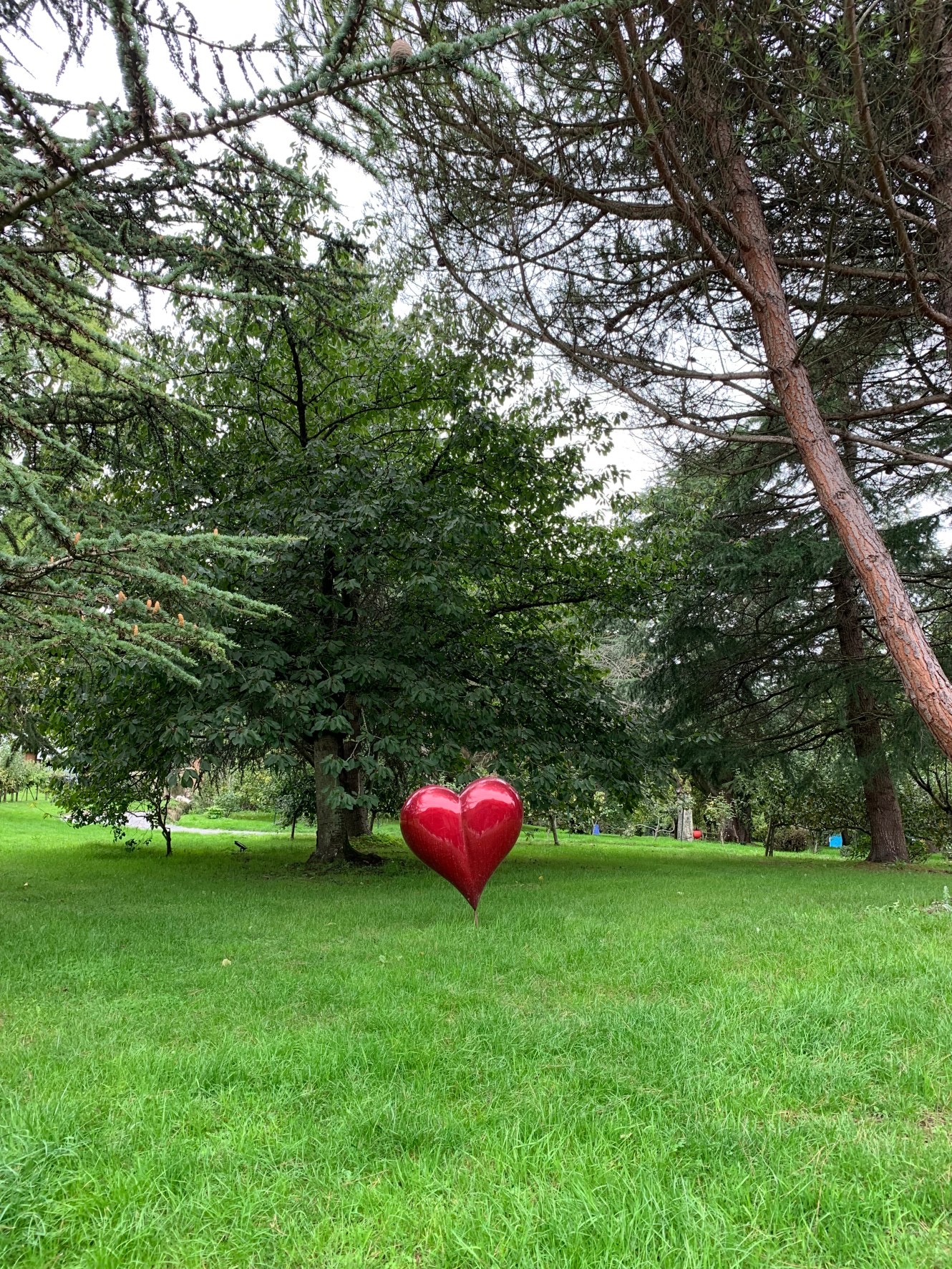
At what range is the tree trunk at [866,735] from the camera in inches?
460

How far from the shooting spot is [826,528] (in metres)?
12.0

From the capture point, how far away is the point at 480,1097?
111 inches

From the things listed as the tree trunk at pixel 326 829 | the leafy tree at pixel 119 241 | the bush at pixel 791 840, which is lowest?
the bush at pixel 791 840

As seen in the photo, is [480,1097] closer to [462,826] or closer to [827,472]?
[462,826]

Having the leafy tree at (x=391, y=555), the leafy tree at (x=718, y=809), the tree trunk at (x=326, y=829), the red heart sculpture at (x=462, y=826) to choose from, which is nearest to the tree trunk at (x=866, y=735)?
the leafy tree at (x=391, y=555)

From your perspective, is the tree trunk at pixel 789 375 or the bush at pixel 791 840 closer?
the tree trunk at pixel 789 375

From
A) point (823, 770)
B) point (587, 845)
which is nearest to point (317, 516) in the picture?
point (823, 770)

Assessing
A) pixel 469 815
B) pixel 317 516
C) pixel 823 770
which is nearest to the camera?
pixel 469 815

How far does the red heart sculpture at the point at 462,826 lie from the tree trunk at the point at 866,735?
879 centimetres

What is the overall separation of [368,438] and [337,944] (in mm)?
7096

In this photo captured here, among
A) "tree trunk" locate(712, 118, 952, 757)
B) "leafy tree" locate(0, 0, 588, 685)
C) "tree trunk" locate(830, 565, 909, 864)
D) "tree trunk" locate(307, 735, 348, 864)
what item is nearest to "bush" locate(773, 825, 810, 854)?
"tree trunk" locate(830, 565, 909, 864)

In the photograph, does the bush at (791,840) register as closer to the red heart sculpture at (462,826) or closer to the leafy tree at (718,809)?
the leafy tree at (718,809)

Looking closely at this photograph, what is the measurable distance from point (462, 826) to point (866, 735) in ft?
33.2

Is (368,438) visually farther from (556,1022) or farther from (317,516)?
(556,1022)
